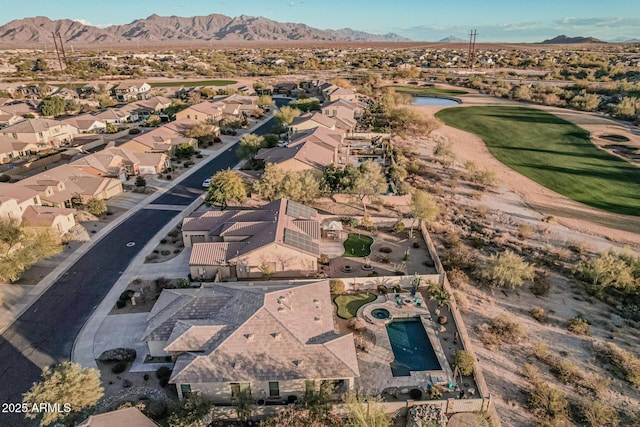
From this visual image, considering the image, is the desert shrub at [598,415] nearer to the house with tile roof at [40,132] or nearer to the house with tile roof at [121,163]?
the house with tile roof at [121,163]

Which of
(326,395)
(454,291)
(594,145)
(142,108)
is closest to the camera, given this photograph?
(326,395)

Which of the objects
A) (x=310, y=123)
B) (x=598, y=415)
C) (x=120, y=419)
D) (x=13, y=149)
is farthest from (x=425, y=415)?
(x=13, y=149)

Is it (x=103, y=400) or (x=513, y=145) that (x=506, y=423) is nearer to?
(x=103, y=400)

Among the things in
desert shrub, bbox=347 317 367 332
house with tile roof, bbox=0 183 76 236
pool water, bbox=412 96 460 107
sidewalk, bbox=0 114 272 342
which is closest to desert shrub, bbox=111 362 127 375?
sidewalk, bbox=0 114 272 342

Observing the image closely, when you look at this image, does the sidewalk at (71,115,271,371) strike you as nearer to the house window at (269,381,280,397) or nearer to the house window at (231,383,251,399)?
the house window at (231,383,251,399)

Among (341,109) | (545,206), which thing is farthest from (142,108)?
(545,206)

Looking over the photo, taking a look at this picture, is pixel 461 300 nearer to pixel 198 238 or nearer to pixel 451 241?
pixel 451 241
